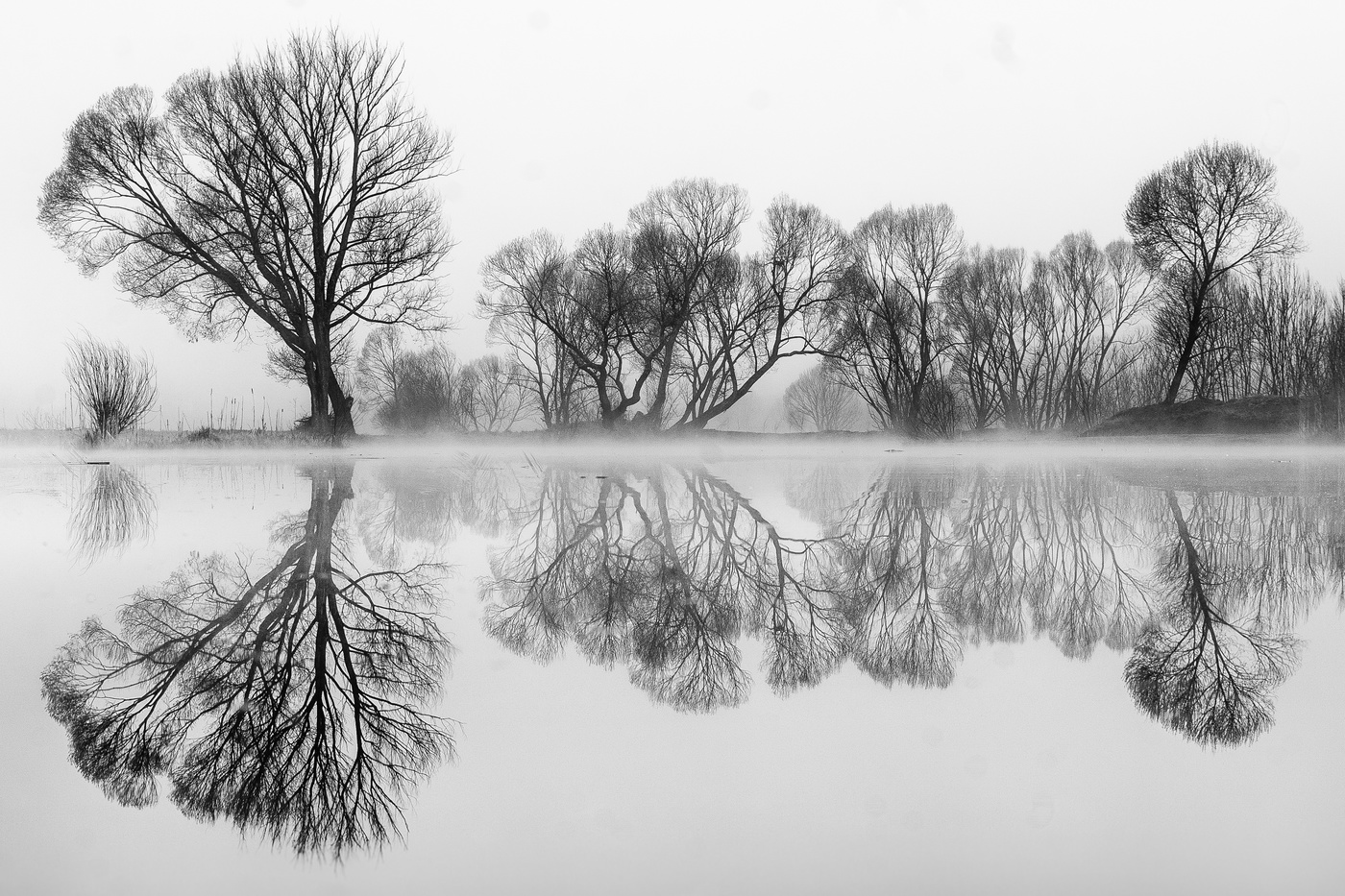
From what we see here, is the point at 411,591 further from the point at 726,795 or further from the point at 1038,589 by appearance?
the point at 1038,589

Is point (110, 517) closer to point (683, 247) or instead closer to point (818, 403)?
point (683, 247)

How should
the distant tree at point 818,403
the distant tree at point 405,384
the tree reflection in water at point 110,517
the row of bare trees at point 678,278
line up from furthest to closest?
the distant tree at point 818,403
the distant tree at point 405,384
the row of bare trees at point 678,278
the tree reflection in water at point 110,517

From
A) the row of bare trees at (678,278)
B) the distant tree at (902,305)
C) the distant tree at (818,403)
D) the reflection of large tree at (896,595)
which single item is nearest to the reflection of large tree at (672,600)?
the reflection of large tree at (896,595)

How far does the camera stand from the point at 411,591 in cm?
380

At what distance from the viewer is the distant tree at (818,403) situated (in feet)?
238

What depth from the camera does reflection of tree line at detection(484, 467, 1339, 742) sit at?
105 inches

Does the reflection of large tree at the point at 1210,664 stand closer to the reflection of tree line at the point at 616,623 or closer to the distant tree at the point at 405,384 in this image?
the reflection of tree line at the point at 616,623

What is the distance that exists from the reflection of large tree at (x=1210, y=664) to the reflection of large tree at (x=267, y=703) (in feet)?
6.59

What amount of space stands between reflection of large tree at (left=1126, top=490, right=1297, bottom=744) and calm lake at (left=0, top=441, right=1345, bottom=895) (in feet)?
0.05

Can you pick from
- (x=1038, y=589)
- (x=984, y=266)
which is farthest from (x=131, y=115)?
(x=984, y=266)

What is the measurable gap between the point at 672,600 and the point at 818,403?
7093 cm

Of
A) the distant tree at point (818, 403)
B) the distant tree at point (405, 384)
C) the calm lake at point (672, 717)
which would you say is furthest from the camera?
the distant tree at point (818, 403)

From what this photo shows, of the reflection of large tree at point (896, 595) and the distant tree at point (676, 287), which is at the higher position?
the distant tree at point (676, 287)

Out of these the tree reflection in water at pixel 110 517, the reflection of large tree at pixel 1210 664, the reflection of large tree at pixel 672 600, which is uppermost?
the tree reflection in water at pixel 110 517
